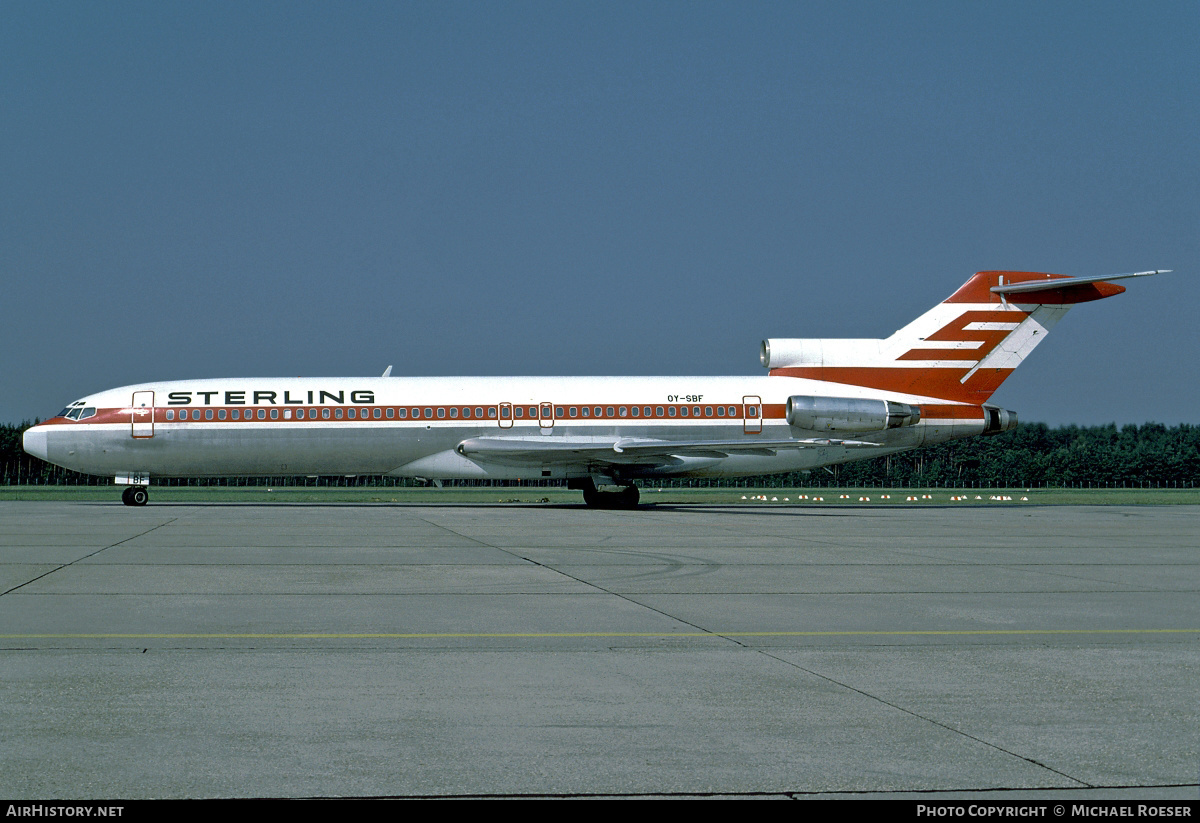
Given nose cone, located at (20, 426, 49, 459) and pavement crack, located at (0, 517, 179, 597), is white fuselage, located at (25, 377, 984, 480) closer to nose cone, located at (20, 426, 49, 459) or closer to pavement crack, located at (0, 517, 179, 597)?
nose cone, located at (20, 426, 49, 459)

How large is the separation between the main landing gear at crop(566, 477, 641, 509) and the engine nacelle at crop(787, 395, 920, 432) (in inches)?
199

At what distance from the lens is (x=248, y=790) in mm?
4844

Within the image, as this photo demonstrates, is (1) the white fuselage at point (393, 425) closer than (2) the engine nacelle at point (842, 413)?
No

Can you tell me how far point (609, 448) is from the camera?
31.3 m

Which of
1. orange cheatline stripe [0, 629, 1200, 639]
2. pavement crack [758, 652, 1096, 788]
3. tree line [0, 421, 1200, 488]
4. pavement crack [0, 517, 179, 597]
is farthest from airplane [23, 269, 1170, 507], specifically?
tree line [0, 421, 1200, 488]

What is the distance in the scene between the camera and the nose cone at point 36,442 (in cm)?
3275

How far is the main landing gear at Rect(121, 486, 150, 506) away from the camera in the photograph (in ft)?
109

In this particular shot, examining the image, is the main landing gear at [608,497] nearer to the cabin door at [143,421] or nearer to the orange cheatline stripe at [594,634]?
the cabin door at [143,421]

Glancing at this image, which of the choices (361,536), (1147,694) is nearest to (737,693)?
(1147,694)

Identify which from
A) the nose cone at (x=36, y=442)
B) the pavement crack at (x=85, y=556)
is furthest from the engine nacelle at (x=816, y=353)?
the nose cone at (x=36, y=442)

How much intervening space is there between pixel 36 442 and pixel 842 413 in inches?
909

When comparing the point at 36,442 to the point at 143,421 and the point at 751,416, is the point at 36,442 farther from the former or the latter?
the point at 751,416

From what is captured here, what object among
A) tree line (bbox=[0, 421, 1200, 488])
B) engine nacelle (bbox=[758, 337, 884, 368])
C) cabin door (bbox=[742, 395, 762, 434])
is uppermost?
engine nacelle (bbox=[758, 337, 884, 368])

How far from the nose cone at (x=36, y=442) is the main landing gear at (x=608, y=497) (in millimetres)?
15177
